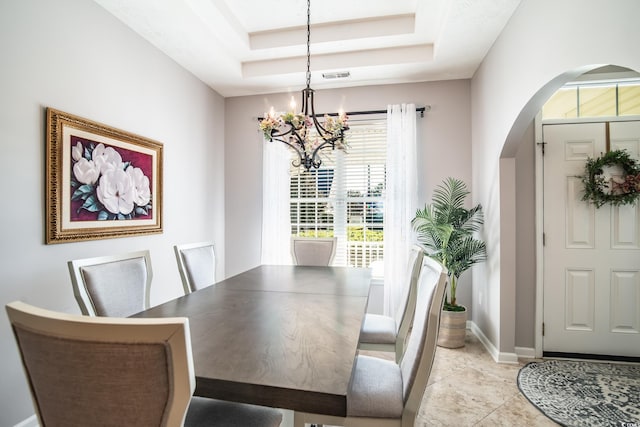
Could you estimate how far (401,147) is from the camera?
11.8 ft

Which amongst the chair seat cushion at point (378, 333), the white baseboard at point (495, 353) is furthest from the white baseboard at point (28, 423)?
the white baseboard at point (495, 353)

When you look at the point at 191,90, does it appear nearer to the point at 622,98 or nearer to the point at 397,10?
the point at 397,10

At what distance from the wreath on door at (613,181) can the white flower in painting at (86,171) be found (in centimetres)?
398

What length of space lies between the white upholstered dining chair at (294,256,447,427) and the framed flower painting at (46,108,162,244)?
6.54ft

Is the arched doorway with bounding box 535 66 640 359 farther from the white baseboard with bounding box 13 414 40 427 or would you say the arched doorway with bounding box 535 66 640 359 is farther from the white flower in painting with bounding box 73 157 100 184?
the white baseboard with bounding box 13 414 40 427

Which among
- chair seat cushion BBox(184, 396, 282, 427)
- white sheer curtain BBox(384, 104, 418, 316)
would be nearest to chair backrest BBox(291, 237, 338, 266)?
white sheer curtain BBox(384, 104, 418, 316)

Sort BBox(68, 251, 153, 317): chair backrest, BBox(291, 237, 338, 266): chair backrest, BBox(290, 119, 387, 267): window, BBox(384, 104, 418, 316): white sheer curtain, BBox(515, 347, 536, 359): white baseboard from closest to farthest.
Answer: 1. BBox(68, 251, 153, 317): chair backrest
2. BBox(515, 347, 536, 359): white baseboard
3. BBox(291, 237, 338, 266): chair backrest
4. BBox(384, 104, 418, 316): white sheer curtain
5. BBox(290, 119, 387, 267): window

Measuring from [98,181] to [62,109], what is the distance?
51 centimetres

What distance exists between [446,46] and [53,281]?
3580 mm

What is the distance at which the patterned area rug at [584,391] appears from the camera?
6.52 feet

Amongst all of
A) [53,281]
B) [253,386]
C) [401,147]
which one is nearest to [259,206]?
[401,147]

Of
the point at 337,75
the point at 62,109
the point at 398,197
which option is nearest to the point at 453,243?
the point at 398,197

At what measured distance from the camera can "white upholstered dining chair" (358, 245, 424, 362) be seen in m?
1.98

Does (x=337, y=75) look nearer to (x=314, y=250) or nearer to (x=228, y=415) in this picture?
(x=314, y=250)
